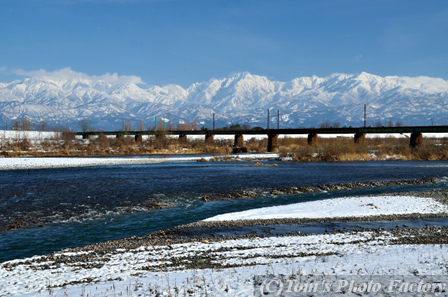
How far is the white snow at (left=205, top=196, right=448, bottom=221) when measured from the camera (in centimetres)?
2246

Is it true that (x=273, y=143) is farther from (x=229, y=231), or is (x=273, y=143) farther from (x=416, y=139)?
(x=229, y=231)

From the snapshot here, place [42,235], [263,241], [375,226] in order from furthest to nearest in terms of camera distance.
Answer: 1. [375,226]
2. [42,235]
3. [263,241]

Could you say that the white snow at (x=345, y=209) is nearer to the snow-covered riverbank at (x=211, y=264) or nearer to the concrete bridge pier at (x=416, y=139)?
the snow-covered riverbank at (x=211, y=264)

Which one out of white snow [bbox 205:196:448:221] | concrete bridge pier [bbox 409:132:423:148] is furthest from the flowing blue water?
concrete bridge pier [bbox 409:132:423:148]

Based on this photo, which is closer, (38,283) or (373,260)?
(38,283)

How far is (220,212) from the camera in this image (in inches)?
971

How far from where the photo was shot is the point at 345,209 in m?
24.0

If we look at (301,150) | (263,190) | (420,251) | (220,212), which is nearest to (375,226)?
(420,251)

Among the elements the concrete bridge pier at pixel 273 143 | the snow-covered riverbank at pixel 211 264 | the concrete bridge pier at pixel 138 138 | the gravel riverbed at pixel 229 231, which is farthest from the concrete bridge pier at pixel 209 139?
the snow-covered riverbank at pixel 211 264

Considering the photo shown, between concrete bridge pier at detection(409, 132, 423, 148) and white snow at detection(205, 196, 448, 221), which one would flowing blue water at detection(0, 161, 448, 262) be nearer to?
white snow at detection(205, 196, 448, 221)

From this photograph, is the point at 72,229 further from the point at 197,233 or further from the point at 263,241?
the point at 263,241

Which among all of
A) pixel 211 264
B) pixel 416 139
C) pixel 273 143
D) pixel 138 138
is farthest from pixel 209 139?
pixel 211 264

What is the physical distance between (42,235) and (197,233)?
7034mm

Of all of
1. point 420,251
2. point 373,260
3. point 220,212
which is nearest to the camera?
point 373,260
